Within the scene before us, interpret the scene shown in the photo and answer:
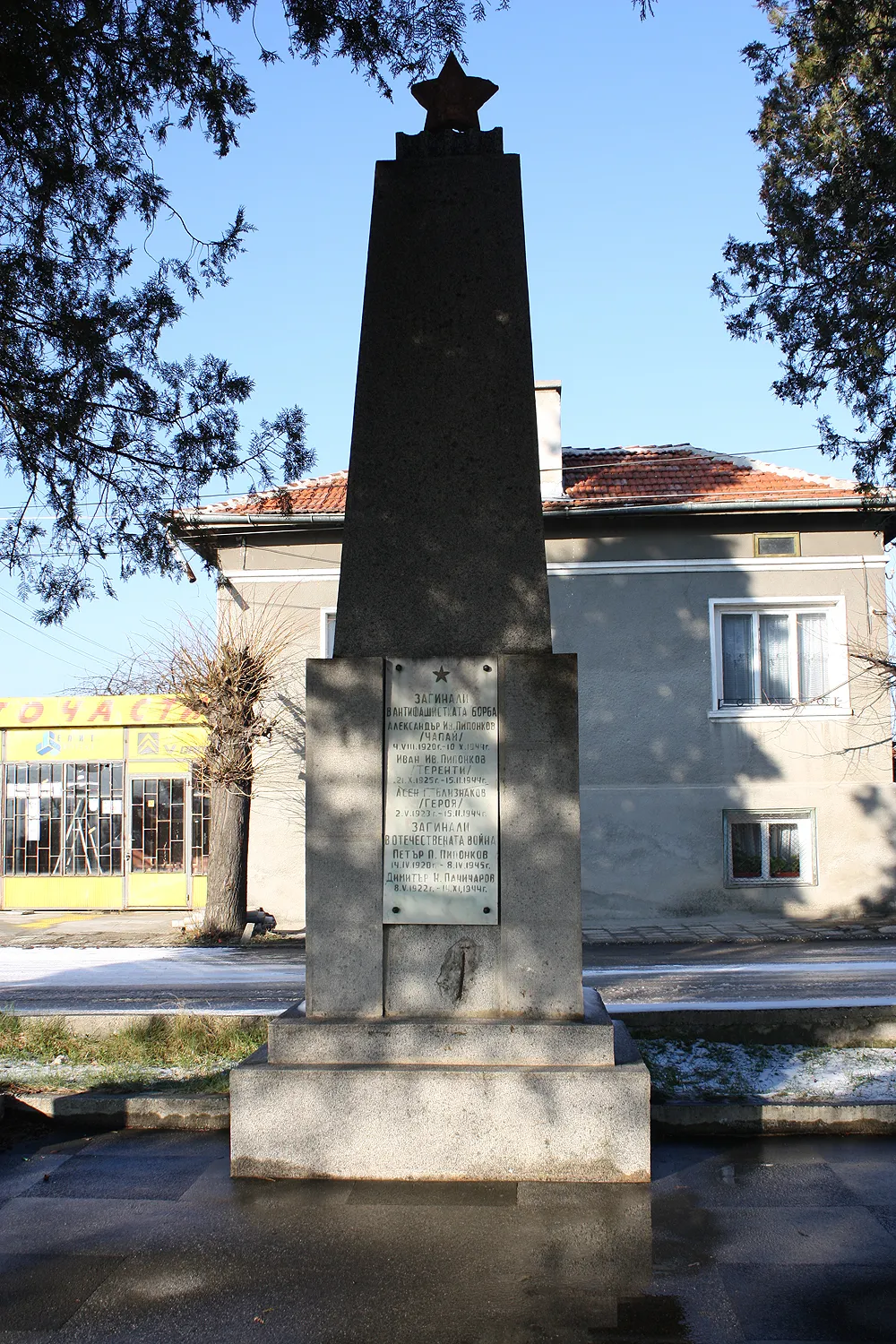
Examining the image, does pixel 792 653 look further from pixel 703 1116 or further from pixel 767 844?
pixel 703 1116

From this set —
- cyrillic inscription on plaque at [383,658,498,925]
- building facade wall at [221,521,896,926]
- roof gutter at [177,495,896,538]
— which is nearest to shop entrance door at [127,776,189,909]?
building facade wall at [221,521,896,926]

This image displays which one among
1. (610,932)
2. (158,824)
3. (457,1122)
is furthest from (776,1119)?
(158,824)

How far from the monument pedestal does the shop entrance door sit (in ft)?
50.8

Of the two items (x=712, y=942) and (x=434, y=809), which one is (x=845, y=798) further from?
(x=434, y=809)

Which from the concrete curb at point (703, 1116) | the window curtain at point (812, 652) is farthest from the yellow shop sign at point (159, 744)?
the concrete curb at point (703, 1116)

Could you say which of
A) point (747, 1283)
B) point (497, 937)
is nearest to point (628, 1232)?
point (747, 1283)

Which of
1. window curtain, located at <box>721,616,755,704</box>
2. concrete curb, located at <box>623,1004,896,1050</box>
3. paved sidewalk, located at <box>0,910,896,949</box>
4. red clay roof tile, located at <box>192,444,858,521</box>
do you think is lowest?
paved sidewalk, located at <box>0,910,896,949</box>

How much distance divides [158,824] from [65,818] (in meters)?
1.69

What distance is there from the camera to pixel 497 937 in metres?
4.75

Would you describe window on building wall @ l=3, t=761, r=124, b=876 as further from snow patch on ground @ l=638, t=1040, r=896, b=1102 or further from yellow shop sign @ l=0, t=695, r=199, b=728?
snow patch on ground @ l=638, t=1040, r=896, b=1102

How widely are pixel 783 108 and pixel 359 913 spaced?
21.4ft

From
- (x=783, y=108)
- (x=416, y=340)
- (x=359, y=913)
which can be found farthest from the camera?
(x=783, y=108)

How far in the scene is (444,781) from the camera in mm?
4840

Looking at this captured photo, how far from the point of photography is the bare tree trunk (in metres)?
16.4
